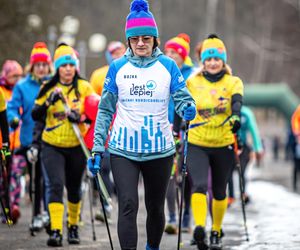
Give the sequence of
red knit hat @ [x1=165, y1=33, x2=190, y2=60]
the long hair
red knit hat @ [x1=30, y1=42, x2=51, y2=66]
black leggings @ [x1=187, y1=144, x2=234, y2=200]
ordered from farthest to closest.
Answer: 1. red knit hat @ [x1=165, y1=33, x2=190, y2=60]
2. red knit hat @ [x1=30, y1=42, x2=51, y2=66]
3. the long hair
4. black leggings @ [x1=187, y1=144, x2=234, y2=200]

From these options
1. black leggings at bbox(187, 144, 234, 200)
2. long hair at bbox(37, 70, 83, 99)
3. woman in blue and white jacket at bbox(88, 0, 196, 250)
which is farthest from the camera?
long hair at bbox(37, 70, 83, 99)

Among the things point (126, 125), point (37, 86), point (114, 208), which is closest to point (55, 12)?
point (114, 208)

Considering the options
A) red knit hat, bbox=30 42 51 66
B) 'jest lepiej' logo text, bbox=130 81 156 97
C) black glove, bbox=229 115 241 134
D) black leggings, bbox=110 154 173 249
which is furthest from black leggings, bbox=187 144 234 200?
red knit hat, bbox=30 42 51 66

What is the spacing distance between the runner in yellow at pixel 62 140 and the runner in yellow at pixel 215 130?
3.95 ft

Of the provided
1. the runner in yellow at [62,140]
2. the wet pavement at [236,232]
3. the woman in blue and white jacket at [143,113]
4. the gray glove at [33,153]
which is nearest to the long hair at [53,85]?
the runner in yellow at [62,140]

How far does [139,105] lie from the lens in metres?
7.71

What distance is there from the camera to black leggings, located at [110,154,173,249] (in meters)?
7.45

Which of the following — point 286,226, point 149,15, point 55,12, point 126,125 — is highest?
point 55,12

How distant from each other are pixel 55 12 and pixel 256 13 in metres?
35.9

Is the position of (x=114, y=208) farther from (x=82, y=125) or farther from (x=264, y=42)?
(x=264, y=42)

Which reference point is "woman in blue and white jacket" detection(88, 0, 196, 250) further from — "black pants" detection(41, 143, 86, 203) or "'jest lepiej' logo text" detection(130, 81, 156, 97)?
"black pants" detection(41, 143, 86, 203)

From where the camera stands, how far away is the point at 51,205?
9.80 m

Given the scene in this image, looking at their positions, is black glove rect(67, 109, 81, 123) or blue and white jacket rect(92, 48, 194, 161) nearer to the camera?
blue and white jacket rect(92, 48, 194, 161)

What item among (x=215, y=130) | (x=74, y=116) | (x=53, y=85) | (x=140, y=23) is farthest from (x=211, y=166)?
(x=140, y=23)
